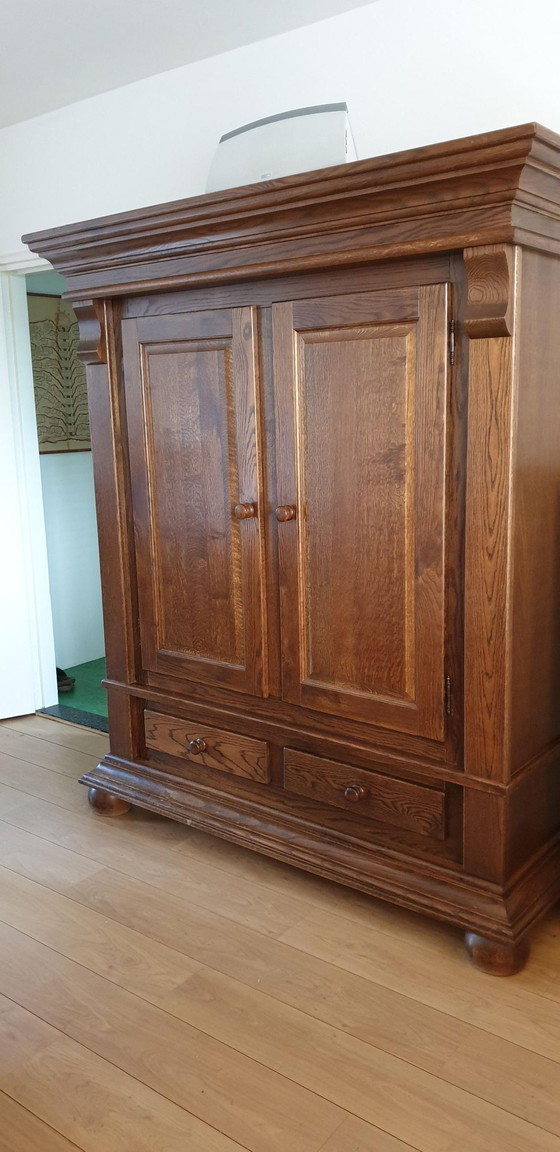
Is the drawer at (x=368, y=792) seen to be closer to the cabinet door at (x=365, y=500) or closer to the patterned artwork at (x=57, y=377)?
the cabinet door at (x=365, y=500)

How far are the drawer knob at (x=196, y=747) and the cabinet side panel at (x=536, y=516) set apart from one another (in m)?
0.90

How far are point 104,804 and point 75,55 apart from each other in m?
2.18

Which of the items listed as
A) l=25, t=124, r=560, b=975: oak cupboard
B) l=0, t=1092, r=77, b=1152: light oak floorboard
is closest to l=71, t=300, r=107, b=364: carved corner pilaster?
l=25, t=124, r=560, b=975: oak cupboard

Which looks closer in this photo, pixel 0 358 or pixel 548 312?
pixel 548 312

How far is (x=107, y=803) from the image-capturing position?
2.71m

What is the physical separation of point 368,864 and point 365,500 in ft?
2.73

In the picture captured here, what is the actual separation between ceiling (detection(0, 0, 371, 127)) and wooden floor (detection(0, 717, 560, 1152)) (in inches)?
86.4

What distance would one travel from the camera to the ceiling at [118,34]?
233 centimetres

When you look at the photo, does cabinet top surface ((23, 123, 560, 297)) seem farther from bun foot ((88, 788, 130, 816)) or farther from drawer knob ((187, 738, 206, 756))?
bun foot ((88, 788, 130, 816))

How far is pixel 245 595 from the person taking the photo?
7.51 ft

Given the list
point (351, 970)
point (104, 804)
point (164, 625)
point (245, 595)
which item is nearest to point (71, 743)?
point (104, 804)

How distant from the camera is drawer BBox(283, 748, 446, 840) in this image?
2.03 metres

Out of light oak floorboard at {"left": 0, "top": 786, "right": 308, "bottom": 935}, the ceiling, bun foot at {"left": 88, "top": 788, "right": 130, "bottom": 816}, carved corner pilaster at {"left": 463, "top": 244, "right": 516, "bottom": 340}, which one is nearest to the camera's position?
carved corner pilaster at {"left": 463, "top": 244, "right": 516, "bottom": 340}

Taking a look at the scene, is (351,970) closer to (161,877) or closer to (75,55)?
(161,877)
